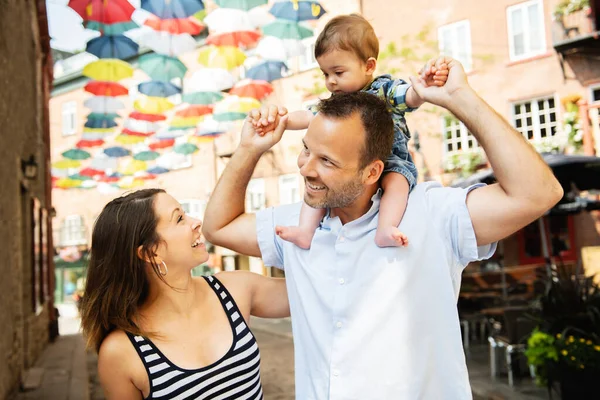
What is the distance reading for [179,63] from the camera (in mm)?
7398

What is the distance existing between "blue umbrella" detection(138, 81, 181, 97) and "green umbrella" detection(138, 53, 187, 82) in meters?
0.70

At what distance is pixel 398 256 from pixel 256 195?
1880cm

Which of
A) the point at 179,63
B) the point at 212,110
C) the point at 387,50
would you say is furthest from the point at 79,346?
the point at 387,50

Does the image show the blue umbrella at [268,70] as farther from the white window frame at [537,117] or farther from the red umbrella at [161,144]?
the white window frame at [537,117]

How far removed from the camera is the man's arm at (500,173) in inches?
61.7

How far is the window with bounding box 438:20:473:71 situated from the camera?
1466 centimetres

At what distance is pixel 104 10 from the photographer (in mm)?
5664

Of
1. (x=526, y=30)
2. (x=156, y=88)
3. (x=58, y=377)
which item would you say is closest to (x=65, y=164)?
(x=156, y=88)

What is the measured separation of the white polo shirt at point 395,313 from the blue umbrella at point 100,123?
8.32m

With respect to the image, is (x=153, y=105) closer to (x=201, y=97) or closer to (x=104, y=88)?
(x=201, y=97)

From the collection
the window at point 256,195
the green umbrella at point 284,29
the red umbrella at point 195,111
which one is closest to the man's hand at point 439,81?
the green umbrella at point 284,29

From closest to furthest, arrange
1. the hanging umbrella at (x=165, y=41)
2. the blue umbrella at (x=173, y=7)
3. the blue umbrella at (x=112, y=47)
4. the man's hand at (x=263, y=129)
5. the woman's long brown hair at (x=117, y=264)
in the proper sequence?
1. the woman's long brown hair at (x=117, y=264)
2. the man's hand at (x=263, y=129)
3. the blue umbrella at (x=173, y=7)
4. the blue umbrella at (x=112, y=47)
5. the hanging umbrella at (x=165, y=41)

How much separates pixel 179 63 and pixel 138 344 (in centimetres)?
599

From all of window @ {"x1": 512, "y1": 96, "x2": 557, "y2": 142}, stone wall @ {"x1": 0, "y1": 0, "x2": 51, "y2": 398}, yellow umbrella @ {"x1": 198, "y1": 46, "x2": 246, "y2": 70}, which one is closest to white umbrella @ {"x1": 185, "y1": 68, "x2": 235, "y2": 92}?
yellow umbrella @ {"x1": 198, "y1": 46, "x2": 246, "y2": 70}
